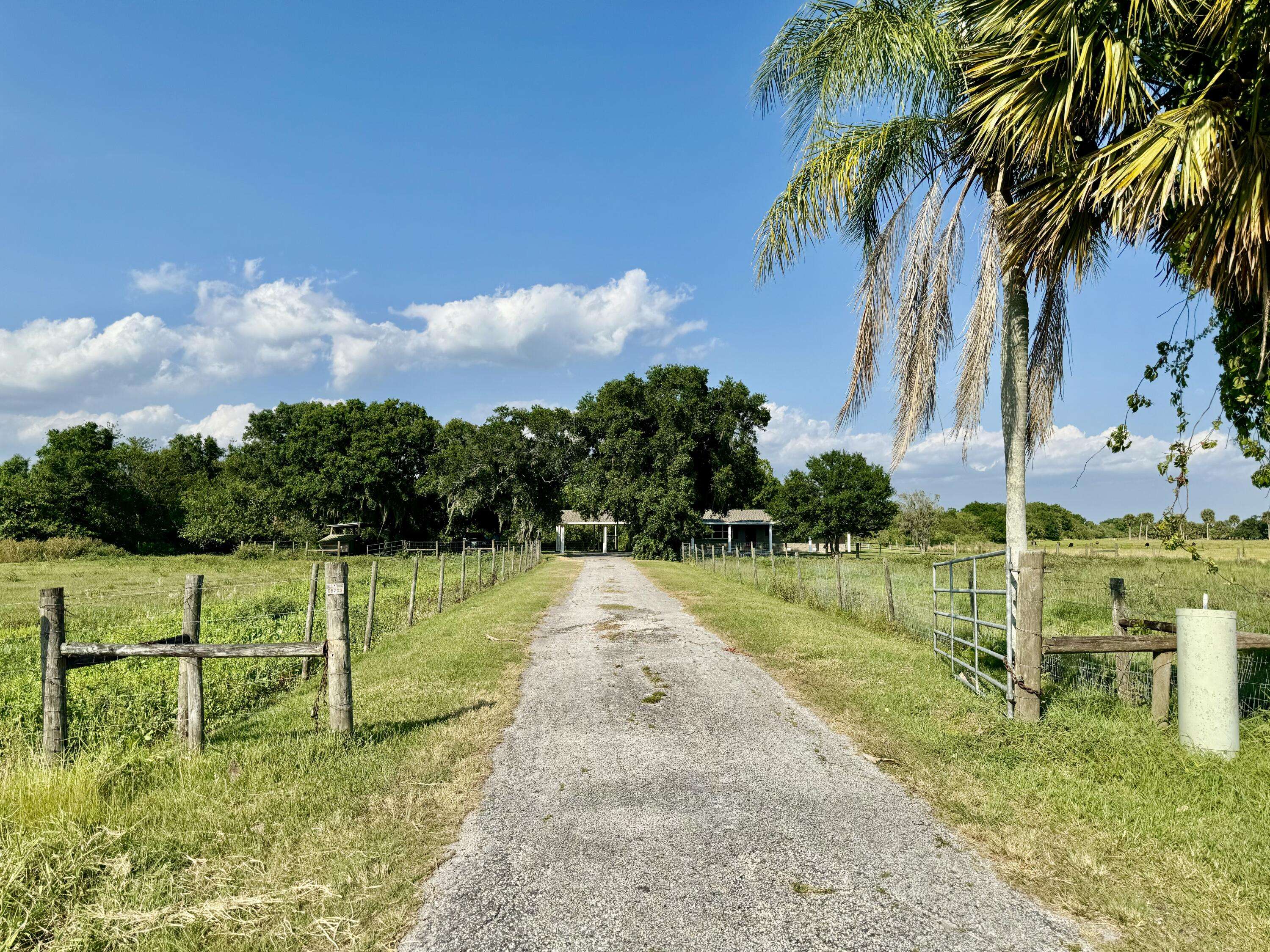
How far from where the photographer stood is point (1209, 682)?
4.98 metres

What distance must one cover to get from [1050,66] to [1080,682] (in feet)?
18.3

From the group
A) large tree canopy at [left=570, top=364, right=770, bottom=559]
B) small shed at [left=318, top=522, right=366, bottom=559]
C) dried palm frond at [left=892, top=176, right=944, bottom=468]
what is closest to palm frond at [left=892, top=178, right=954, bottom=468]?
dried palm frond at [left=892, top=176, right=944, bottom=468]

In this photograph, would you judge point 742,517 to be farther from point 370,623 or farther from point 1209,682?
point 1209,682

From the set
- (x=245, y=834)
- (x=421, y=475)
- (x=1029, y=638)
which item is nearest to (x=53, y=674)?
(x=245, y=834)

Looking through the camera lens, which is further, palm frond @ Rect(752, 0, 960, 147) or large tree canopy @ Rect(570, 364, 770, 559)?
large tree canopy @ Rect(570, 364, 770, 559)

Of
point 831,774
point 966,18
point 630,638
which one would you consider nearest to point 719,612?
point 630,638

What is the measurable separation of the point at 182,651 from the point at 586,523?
200 ft

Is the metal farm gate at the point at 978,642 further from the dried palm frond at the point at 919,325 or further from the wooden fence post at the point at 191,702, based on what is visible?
the wooden fence post at the point at 191,702

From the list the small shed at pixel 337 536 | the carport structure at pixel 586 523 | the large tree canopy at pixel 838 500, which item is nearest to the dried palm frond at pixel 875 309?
the carport structure at pixel 586 523

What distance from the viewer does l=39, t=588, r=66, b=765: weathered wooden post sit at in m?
5.18

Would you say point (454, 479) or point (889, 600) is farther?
point (454, 479)

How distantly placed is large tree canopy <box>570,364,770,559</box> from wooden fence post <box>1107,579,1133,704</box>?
35719mm

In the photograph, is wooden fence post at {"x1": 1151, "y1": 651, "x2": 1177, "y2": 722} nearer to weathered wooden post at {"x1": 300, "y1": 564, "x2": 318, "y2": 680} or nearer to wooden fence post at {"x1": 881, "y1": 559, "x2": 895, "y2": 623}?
wooden fence post at {"x1": 881, "y1": 559, "x2": 895, "y2": 623}

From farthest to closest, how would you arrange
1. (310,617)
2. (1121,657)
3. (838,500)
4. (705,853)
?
(838,500) → (310,617) → (1121,657) → (705,853)
